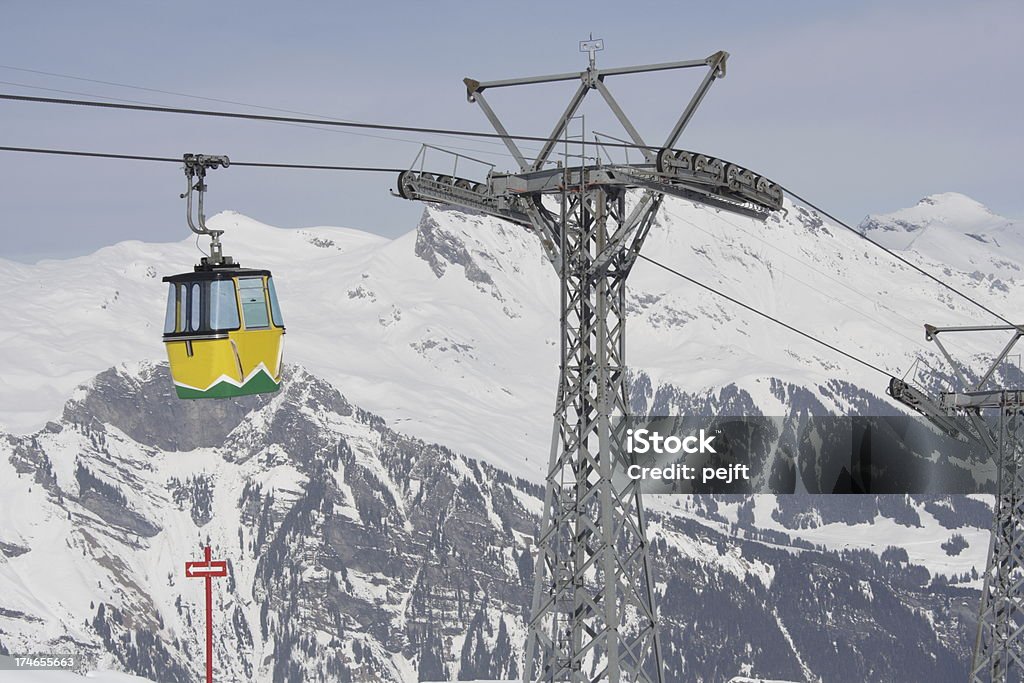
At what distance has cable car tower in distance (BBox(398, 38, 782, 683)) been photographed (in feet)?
119

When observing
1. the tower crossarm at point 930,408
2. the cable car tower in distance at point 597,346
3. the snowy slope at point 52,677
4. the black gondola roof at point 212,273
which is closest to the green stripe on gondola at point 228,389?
the black gondola roof at point 212,273

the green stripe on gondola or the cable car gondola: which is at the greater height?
the cable car gondola

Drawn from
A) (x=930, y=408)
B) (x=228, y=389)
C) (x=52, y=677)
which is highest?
(x=930, y=408)

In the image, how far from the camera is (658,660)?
1489 inches

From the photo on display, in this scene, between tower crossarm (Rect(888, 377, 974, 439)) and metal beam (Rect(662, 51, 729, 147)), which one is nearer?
metal beam (Rect(662, 51, 729, 147))

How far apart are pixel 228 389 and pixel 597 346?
923 centimetres

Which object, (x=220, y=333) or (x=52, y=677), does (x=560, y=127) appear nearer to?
(x=220, y=333)

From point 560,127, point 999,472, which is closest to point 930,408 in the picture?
point 999,472

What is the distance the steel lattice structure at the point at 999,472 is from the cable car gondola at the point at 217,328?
1580 inches

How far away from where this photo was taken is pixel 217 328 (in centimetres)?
3066

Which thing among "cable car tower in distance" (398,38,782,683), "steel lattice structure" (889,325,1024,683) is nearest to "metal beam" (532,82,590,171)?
"cable car tower in distance" (398,38,782,683)

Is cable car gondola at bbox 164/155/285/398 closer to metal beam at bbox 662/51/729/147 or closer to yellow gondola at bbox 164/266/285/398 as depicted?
yellow gondola at bbox 164/266/285/398

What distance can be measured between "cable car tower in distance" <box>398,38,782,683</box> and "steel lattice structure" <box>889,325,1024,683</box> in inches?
1243

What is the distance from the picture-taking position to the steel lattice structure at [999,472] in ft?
221
